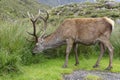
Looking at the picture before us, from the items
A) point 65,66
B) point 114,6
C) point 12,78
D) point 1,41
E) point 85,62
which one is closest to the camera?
point 12,78

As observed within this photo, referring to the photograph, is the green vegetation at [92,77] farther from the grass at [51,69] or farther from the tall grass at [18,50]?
the tall grass at [18,50]

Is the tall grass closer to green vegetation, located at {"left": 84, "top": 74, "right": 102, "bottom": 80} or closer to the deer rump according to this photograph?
the deer rump

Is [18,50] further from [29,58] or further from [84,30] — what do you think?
[84,30]

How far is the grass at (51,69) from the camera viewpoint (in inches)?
396

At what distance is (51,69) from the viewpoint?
37.4 ft

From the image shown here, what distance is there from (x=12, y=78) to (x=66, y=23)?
140 inches

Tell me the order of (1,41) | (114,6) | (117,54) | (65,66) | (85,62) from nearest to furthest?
(1,41) < (65,66) < (85,62) < (117,54) < (114,6)

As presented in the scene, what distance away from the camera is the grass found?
10.1 m

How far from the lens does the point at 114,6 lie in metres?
39.6

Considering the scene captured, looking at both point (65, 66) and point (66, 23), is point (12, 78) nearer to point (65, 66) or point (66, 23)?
point (65, 66)

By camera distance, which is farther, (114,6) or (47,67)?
(114,6)

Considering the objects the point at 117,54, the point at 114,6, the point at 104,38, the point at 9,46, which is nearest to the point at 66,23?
the point at 104,38

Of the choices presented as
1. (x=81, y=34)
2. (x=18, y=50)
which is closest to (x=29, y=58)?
(x=18, y=50)

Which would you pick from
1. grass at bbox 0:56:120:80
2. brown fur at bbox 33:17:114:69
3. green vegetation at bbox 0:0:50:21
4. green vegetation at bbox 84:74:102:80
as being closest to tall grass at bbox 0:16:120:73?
grass at bbox 0:56:120:80
